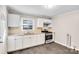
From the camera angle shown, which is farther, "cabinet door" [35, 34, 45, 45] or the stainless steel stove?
the stainless steel stove

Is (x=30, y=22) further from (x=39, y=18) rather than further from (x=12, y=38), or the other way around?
(x=12, y=38)

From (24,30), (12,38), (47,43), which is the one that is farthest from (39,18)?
(12,38)

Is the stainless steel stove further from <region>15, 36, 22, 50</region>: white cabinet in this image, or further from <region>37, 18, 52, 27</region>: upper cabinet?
<region>15, 36, 22, 50</region>: white cabinet

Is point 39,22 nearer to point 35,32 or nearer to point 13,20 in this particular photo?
point 35,32

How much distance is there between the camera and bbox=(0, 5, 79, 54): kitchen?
259 cm

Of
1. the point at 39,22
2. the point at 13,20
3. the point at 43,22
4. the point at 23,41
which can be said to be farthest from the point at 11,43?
the point at 43,22

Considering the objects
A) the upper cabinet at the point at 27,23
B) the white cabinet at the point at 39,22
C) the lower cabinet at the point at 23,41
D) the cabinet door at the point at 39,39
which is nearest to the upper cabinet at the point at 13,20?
the upper cabinet at the point at 27,23

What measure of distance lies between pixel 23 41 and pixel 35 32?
72cm

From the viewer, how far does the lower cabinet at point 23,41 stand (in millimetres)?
2497

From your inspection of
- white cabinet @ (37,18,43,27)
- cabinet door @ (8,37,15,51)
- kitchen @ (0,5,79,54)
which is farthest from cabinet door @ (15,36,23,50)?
white cabinet @ (37,18,43,27)

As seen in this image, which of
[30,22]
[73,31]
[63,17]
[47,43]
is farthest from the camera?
[47,43]
